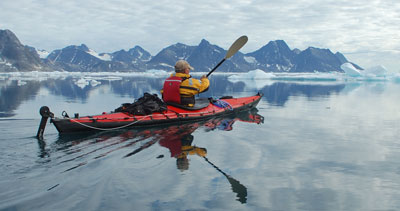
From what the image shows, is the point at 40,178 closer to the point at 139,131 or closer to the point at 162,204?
the point at 162,204

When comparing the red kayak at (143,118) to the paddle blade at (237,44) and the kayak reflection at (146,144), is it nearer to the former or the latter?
the kayak reflection at (146,144)

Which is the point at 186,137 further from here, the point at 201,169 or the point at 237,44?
the point at 237,44

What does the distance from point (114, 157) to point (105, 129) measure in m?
2.57

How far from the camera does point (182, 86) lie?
9.42m

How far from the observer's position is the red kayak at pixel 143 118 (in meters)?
7.54

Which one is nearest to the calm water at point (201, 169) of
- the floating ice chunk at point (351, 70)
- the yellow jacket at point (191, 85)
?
the yellow jacket at point (191, 85)

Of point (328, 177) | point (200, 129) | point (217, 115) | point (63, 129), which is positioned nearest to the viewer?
point (328, 177)

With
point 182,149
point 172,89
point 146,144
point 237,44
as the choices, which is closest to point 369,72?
point 237,44

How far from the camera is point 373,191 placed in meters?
4.43

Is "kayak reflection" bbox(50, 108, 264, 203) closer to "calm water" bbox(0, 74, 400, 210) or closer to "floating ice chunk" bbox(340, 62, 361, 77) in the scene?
"calm water" bbox(0, 74, 400, 210)

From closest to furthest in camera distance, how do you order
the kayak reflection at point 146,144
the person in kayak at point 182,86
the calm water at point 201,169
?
the calm water at point 201,169, the kayak reflection at point 146,144, the person in kayak at point 182,86

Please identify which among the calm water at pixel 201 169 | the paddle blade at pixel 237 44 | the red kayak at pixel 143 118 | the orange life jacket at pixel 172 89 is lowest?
the calm water at pixel 201 169

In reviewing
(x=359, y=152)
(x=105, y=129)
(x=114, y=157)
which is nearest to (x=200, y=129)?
(x=105, y=129)

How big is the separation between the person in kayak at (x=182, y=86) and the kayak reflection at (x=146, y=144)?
2.93ft
